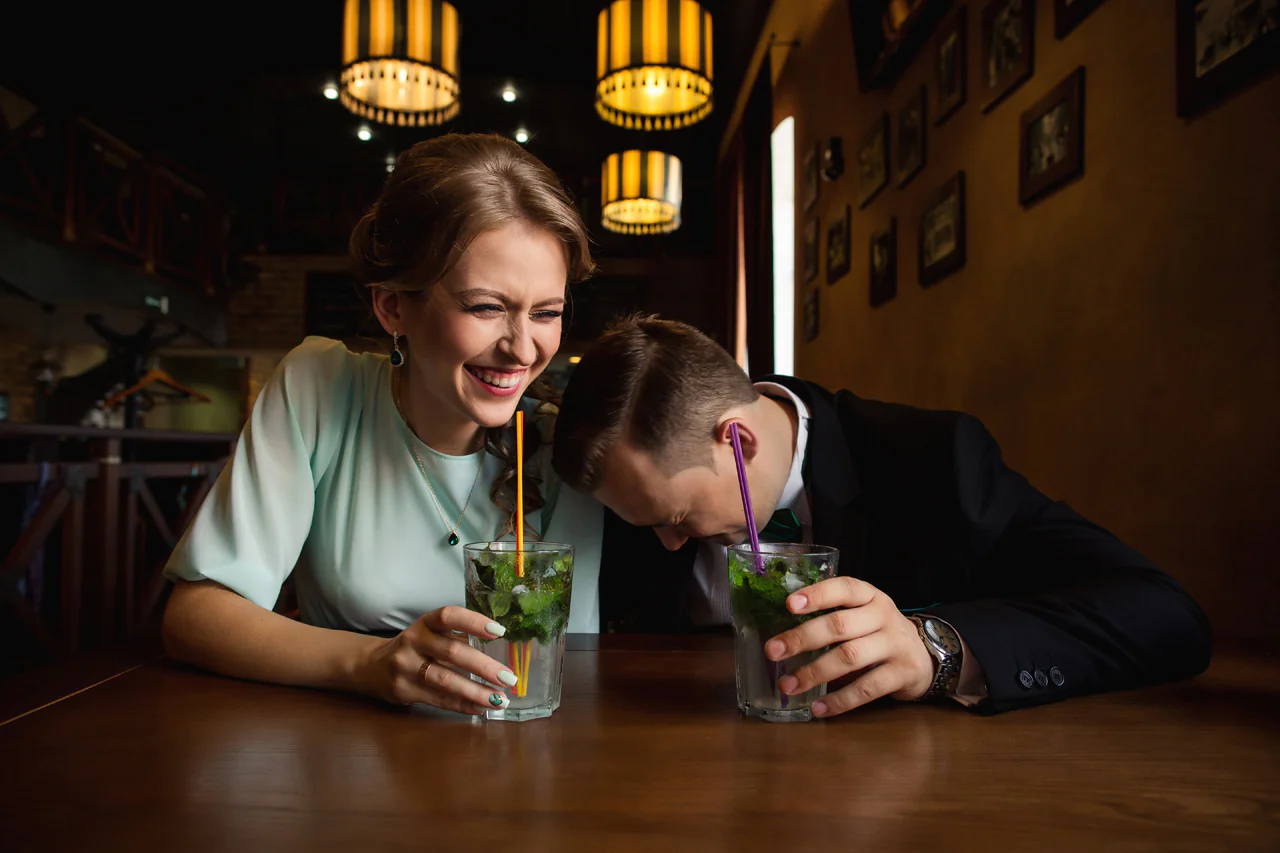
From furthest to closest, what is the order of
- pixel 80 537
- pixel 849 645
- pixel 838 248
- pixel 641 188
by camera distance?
pixel 641 188, pixel 838 248, pixel 80 537, pixel 849 645

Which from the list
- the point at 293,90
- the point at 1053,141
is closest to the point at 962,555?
the point at 1053,141

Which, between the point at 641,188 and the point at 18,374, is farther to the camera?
the point at 18,374

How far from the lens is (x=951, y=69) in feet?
8.93

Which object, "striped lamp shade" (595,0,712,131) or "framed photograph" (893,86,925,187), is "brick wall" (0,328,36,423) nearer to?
"striped lamp shade" (595,0,712,131)

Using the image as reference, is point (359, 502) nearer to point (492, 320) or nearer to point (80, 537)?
point (492, 320)

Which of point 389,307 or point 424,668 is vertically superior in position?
point 389,307

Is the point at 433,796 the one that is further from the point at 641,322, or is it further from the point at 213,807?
the point at 641,322

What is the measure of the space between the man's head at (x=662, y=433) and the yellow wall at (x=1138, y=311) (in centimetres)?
84

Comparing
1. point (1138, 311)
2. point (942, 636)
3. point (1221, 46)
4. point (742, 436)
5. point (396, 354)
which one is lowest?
point (942, 636)

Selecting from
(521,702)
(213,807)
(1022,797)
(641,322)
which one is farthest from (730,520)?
(213,807)

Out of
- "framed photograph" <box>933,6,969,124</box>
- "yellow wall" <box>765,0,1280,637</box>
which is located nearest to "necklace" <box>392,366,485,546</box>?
"yellow wall" <box>765,0,1280,637</box>

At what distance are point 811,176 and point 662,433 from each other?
3928 millimetres

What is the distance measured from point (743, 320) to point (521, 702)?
20.5 ft

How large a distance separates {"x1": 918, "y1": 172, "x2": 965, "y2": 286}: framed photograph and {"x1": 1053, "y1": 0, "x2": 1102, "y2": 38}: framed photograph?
0.62 meters
